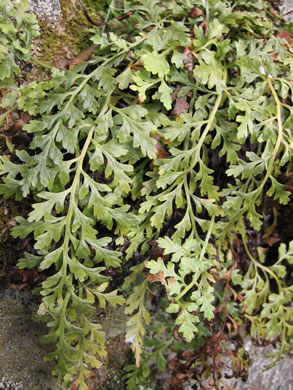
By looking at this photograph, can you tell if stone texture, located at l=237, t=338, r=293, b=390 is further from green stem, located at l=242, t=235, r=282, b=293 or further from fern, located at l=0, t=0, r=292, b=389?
fern, located at l=0, t=0, r=292, b=389

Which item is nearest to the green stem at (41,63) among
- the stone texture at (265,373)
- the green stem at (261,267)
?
the green stem at (261,267)

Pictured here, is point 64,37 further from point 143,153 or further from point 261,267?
point 261,267

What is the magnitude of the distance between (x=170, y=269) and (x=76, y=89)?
781 millimetres

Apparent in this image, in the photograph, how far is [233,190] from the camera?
1588 millimetres

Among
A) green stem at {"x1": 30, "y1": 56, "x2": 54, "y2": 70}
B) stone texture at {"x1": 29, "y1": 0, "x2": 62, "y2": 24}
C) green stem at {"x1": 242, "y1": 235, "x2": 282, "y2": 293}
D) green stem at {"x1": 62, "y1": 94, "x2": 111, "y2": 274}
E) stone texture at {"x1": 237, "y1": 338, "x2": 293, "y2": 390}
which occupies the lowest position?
stone texture at {"x1": 237, "y1": 338, "x2": 293, "y2": 390}

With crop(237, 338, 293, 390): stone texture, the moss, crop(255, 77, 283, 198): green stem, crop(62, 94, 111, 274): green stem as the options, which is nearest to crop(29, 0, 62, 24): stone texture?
the moss

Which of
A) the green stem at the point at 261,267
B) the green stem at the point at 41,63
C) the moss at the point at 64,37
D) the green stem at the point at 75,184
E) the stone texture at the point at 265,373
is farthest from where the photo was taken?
the stone texture at the point at 265,373

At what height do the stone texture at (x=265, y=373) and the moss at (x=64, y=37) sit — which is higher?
the moss at (x=64, y=37)

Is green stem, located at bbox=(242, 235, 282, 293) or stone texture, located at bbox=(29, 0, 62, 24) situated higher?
stone texture, located at bbox=(29, 0, 62, 24)

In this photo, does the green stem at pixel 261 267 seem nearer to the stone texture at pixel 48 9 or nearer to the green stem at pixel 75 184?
the green stem at pixel 75 184

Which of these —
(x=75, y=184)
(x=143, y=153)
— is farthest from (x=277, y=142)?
(x=75, y=184)

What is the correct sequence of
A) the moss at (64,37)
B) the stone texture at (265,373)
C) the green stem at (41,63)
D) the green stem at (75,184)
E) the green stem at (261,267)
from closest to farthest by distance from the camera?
the green stem at (75,184) < the green stem at (41,63) < the moss at (64,37) < the green stem at (261,267) < the stone texture at (265,373)

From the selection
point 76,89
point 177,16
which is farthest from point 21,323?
point 177,16

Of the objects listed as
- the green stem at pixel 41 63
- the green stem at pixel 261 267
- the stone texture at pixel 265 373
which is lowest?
the stone texture at pixel 265 373
